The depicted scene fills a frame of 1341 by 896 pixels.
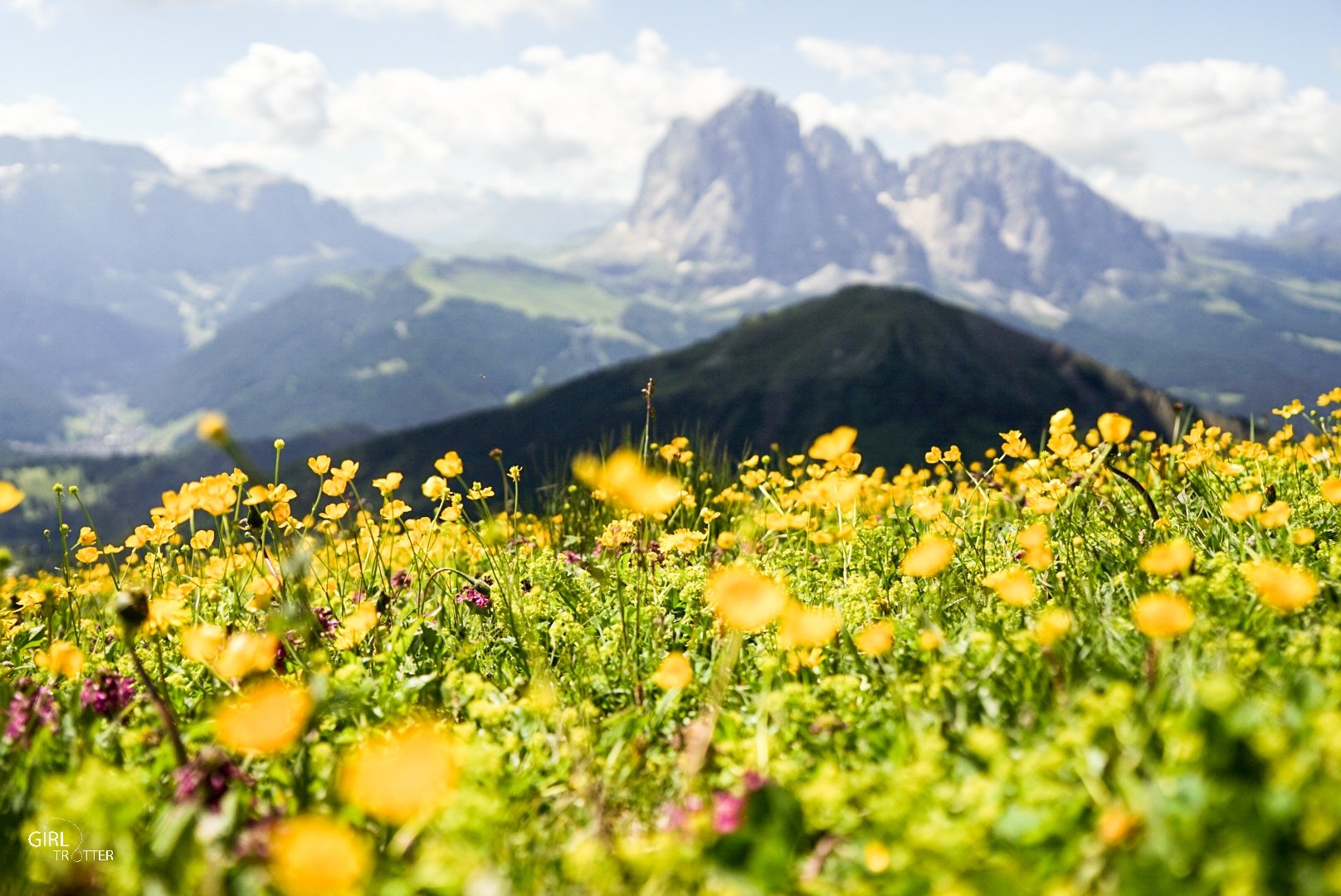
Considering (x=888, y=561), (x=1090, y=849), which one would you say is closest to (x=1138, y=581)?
(x=888, y=561)

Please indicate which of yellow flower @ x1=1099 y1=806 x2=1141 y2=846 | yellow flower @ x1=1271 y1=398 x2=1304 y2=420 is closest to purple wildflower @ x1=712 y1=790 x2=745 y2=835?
yellow flower @ x1=1099 y1=806 x2=1141 y2=846

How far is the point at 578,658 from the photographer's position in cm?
394

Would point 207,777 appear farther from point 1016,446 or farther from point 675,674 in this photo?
point 1016,446

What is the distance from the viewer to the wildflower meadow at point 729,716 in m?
1.87

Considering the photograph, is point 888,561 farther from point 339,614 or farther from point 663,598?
point 339,614

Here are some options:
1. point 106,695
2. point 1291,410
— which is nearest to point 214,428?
point 106,695

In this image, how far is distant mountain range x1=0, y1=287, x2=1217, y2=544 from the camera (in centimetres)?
13538

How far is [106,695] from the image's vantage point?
3361mm

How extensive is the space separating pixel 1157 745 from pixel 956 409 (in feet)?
483

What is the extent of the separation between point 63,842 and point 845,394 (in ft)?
507

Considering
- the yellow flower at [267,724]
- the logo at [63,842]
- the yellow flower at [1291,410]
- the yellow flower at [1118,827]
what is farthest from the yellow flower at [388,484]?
the yellow flower at [1291,410]

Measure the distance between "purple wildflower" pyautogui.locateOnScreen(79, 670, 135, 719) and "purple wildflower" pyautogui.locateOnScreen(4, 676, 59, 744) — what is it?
4.5 inches

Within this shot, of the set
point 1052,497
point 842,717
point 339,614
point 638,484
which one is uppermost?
point 638,484

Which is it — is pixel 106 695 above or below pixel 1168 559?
below
